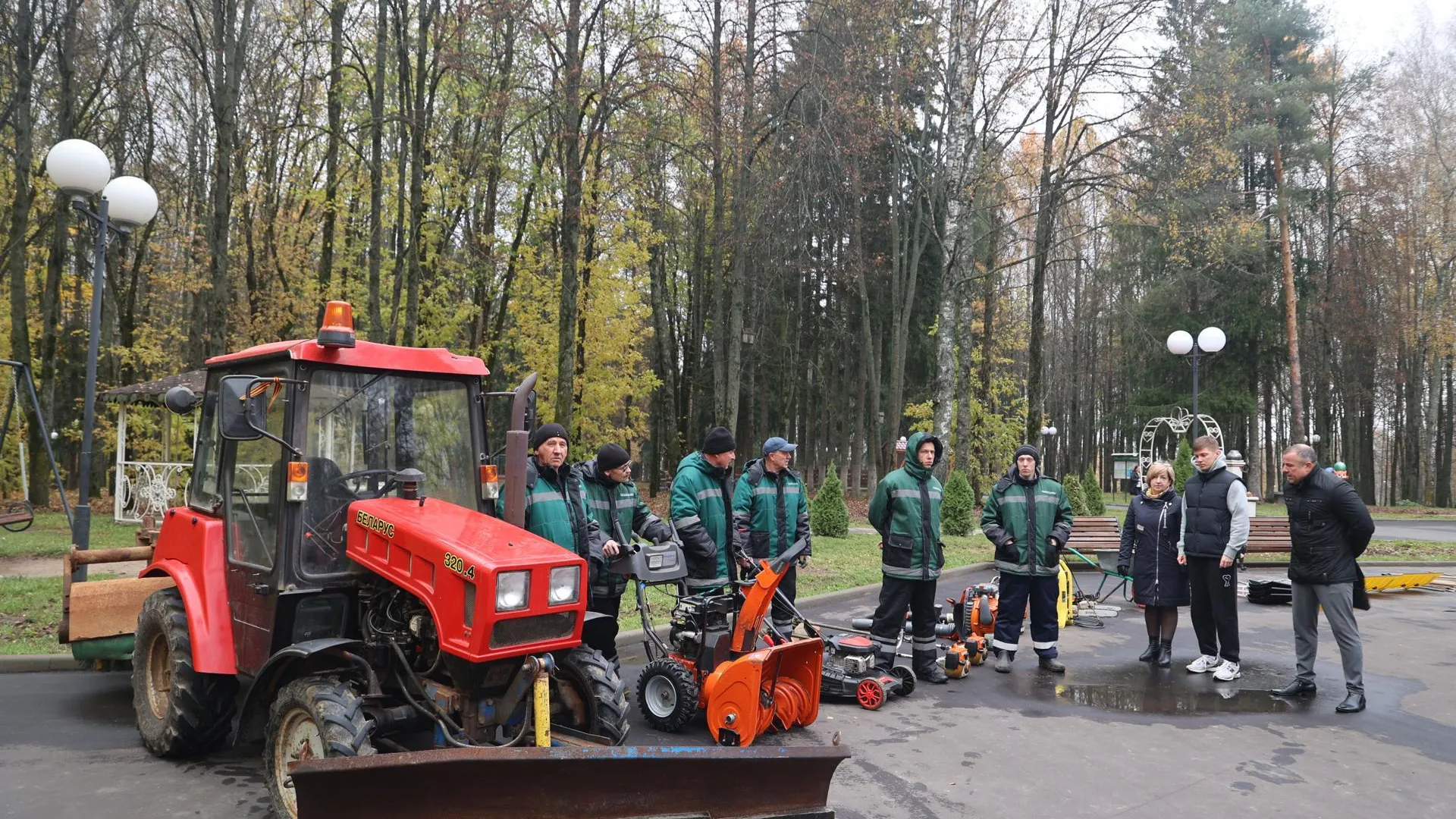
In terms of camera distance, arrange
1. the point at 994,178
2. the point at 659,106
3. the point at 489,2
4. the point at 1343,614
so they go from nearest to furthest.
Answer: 1. the point at 1343,614
2. the point at 489,2
3. the point at 659,106
4. the point at 994,178

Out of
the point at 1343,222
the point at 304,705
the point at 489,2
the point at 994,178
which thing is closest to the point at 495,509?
the point at 304,705

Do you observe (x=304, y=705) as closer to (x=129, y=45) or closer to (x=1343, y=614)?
(x=1343, y=614)

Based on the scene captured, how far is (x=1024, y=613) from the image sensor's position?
752cm

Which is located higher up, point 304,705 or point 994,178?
point 994,178

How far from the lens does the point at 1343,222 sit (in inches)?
1375

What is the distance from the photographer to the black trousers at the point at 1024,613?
24.6 feet

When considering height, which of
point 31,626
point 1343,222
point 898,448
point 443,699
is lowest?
point 31,626

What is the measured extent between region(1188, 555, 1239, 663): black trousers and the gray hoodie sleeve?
0.24 meters

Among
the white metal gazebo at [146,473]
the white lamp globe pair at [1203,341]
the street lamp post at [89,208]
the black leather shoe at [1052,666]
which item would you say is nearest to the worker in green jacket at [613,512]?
the black leather shoe at [1052,666]

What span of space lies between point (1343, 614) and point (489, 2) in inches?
546

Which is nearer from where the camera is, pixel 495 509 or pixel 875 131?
pixel 495 509

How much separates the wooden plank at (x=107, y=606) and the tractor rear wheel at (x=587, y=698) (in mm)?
2995

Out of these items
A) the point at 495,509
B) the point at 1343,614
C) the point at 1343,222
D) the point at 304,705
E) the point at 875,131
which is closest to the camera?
the point at 304,705

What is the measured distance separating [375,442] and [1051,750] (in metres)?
4.38
